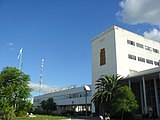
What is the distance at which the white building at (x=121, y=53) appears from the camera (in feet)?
199

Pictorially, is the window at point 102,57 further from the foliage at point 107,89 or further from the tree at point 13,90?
the tree at point 13,90

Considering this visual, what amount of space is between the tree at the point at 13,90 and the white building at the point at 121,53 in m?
25.6

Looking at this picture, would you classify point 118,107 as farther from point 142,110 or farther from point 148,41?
point 148,41

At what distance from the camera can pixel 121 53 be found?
60969 mm

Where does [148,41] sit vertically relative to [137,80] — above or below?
above

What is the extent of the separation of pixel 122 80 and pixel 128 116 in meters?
10.6

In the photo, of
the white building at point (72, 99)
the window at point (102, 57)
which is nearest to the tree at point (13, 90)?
the window at point (102, 57)

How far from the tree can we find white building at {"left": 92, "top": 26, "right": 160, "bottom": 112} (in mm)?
25568

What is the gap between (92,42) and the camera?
2822 inches

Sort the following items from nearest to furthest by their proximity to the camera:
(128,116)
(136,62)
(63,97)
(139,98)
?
(128,116)
(139,98)
(136,62)
(63,97)

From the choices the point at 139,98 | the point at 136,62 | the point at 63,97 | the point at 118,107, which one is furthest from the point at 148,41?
the point at 63,97

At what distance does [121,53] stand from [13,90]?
3140 cm

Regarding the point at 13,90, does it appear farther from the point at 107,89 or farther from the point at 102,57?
the point at 102,57

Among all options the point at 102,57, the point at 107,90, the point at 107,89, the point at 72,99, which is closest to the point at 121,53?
the point at 102,57
